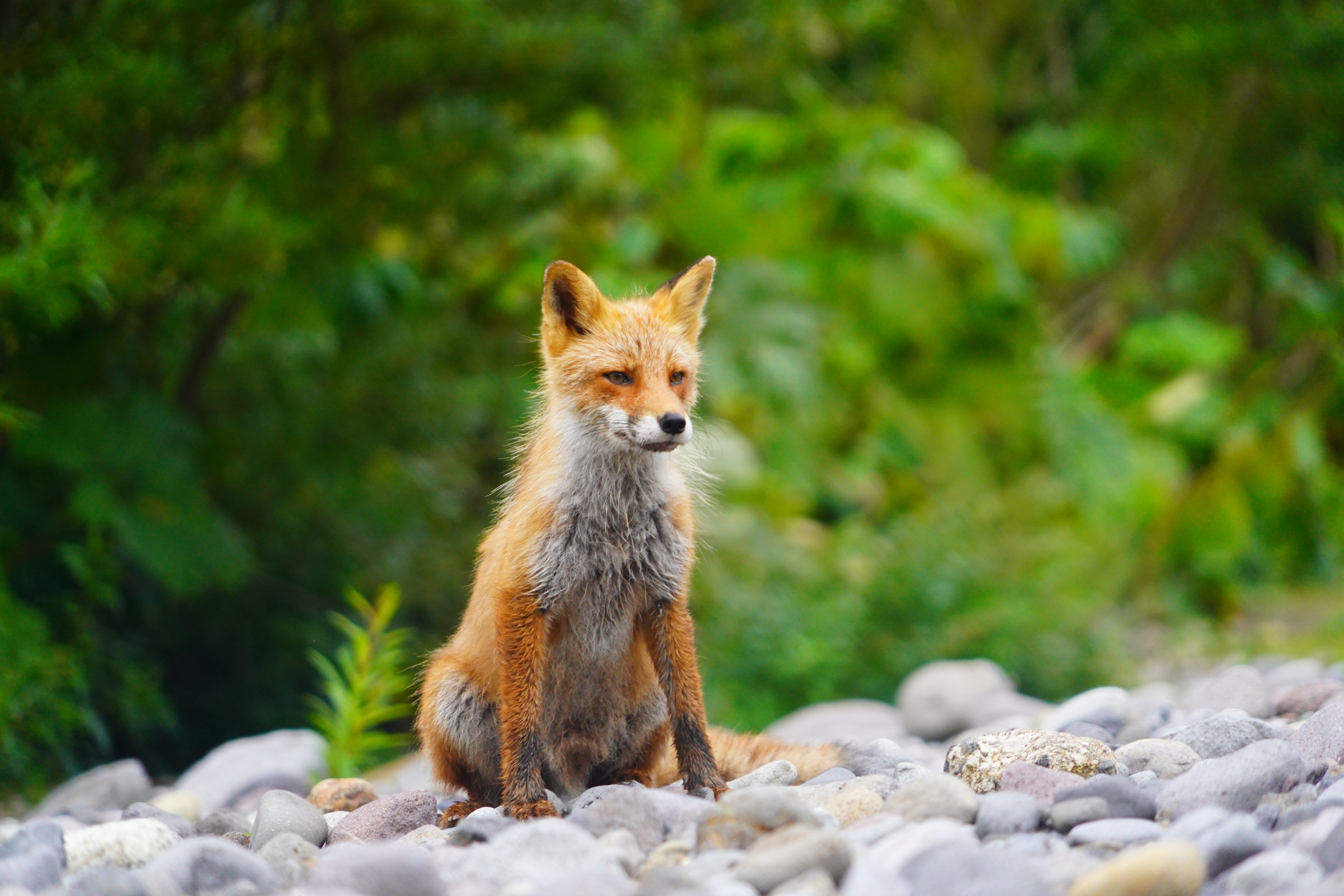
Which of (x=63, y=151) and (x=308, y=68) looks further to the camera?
(x=308, y=68)

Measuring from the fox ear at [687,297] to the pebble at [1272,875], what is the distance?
2049 mm

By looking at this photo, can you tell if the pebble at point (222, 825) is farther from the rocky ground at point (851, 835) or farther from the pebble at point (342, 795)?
the pebble at point (342, 795)

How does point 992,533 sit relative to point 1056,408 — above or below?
below

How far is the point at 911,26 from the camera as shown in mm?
12438

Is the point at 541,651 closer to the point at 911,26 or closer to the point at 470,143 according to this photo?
the point at 470,143

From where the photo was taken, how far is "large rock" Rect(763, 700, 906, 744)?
4.85 metres

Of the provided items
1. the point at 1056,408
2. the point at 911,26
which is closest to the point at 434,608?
the point at 1056,408

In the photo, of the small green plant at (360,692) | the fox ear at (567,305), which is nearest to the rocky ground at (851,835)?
the small green plant at (360,692)

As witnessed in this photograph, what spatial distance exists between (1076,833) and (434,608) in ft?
15.2

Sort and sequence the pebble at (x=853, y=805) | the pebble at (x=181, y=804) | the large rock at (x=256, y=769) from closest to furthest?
the pebble at (x=853, y=805)
the pebble at (x=181, y=804)
the large rock at (x=256, y=769)

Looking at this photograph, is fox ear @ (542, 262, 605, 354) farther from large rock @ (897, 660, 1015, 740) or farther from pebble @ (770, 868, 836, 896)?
large rock @ (897, 660, 1015, 740)

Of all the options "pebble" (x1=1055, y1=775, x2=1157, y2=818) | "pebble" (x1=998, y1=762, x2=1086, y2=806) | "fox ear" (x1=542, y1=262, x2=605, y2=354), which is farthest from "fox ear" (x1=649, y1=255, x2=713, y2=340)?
"pebble" (x1=1055, y1=775, x2=1157, y2=818)

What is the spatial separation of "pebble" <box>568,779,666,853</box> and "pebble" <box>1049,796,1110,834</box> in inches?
38.4

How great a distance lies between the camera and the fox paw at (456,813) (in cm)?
324
